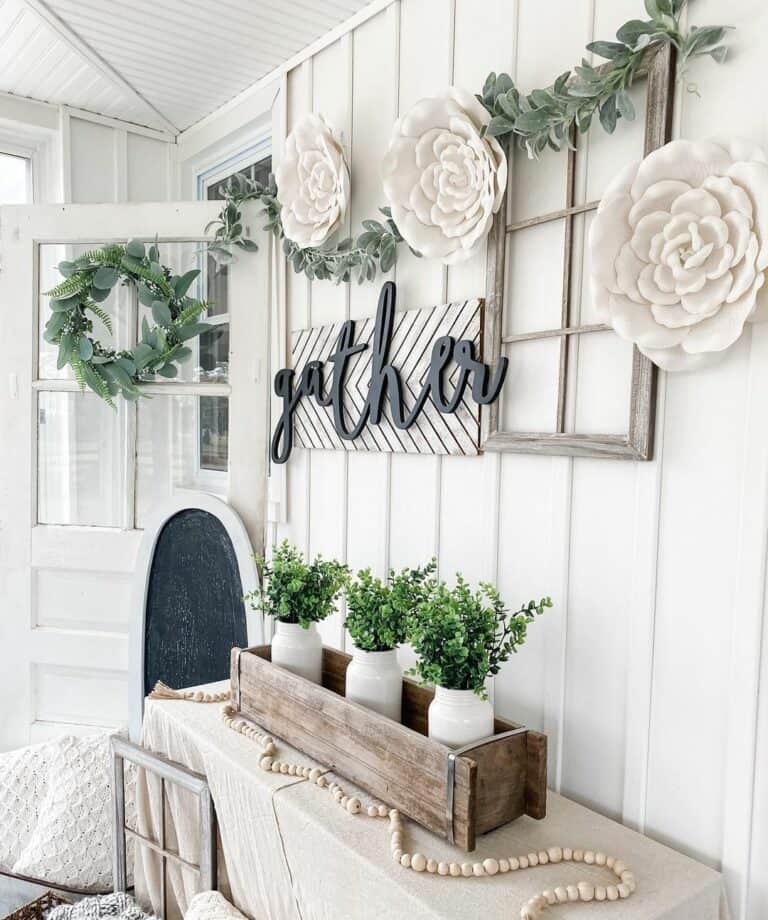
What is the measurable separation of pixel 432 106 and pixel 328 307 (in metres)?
0.57

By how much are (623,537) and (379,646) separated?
44 centimetres

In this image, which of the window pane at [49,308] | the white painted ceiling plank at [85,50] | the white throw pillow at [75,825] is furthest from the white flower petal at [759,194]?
the white throw pillow at [75,825]

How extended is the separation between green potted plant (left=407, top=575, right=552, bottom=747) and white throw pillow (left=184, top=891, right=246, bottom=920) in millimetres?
513

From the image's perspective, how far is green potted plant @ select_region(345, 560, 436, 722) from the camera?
4.13 feet

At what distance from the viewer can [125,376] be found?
2.09 meters

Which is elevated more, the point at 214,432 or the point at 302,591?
the point at 214,432

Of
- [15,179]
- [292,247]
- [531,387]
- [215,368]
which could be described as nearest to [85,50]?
[15,179]

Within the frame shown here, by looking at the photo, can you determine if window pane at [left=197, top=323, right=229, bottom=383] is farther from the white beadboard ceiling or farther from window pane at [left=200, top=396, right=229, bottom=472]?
the white beadboard ceiling

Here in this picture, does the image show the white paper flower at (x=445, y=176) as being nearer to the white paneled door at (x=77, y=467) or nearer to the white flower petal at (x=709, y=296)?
the white flower petal at (x=709, y=296)

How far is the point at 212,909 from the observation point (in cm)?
129

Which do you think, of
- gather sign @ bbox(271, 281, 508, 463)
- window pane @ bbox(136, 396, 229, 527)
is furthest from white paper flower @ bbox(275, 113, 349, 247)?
window pane @ bbox(136, 396, 229, 527)

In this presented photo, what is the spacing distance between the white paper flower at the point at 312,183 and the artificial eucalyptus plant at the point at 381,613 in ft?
2.72

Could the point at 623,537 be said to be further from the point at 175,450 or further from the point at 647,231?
the point at 175,450

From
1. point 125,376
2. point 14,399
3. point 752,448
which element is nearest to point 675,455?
point 752,448
